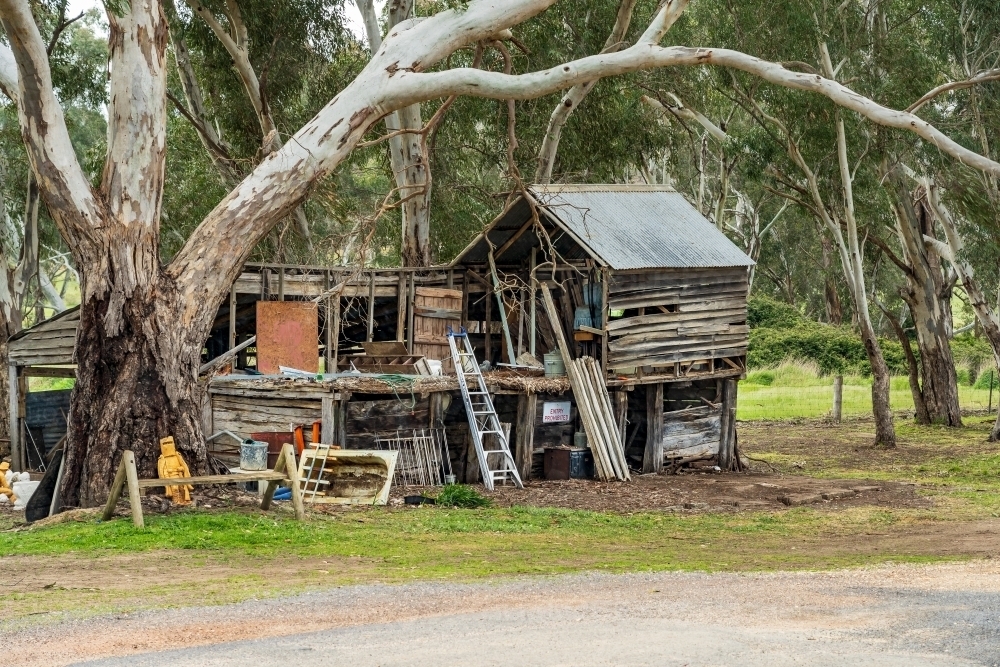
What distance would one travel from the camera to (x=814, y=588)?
1102 centimetres

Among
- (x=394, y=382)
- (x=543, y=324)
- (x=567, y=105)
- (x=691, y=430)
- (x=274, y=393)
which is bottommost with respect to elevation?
(x=691, y=430)

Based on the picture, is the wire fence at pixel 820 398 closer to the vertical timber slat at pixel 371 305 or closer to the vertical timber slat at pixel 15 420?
the vertical timber slat at pixel 371 305

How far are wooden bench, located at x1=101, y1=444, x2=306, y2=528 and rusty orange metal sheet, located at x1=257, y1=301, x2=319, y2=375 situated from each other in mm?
5990

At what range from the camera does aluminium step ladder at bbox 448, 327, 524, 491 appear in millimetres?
20422

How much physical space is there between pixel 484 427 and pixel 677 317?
4.75 m

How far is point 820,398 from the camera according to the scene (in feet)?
125

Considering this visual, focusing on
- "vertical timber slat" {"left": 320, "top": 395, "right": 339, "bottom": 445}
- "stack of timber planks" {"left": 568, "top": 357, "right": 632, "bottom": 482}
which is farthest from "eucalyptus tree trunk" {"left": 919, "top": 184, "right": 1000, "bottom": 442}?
"vertical timber slat" {"left": 320, "top": 395, "right": 339, "bottom": 445}

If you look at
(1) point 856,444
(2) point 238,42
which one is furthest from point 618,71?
(1) point 856,444

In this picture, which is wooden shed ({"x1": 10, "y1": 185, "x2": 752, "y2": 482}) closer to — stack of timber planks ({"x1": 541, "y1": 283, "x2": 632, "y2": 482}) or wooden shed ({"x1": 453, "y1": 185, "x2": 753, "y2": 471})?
wooden shed ({"x1": 453, "y1": 185, "x2": 753, "y2": 471})

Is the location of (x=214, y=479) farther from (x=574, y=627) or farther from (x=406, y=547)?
(x=574, y=627)

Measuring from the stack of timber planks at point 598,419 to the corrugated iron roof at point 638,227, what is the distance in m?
1.89

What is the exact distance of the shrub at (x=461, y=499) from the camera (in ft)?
59.5

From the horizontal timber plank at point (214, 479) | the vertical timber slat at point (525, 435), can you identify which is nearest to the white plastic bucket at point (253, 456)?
the horizontal timber plank at point (214, 479)

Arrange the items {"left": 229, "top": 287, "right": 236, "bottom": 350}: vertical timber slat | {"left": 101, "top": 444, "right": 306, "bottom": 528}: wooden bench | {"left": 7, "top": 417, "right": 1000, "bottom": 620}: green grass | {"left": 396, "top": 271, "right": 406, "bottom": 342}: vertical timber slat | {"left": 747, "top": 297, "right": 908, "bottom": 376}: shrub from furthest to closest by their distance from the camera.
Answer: {"left": 747, "top": 297, "right": 908, "bottom": 376}: shrub, {"left": 396, "top": 271, "right": 406, "bottom": 342}: vertical timber slat, {"left": 229, "top": 287, "right": 236, "bottom": 350}: vertical timber slat, {"left": 101, "top": 444, "right": 306, "bottom": 528}: wooden bench, {"left": 7, "top": 417, "right": 1000, "bottom": 620}: green grass
